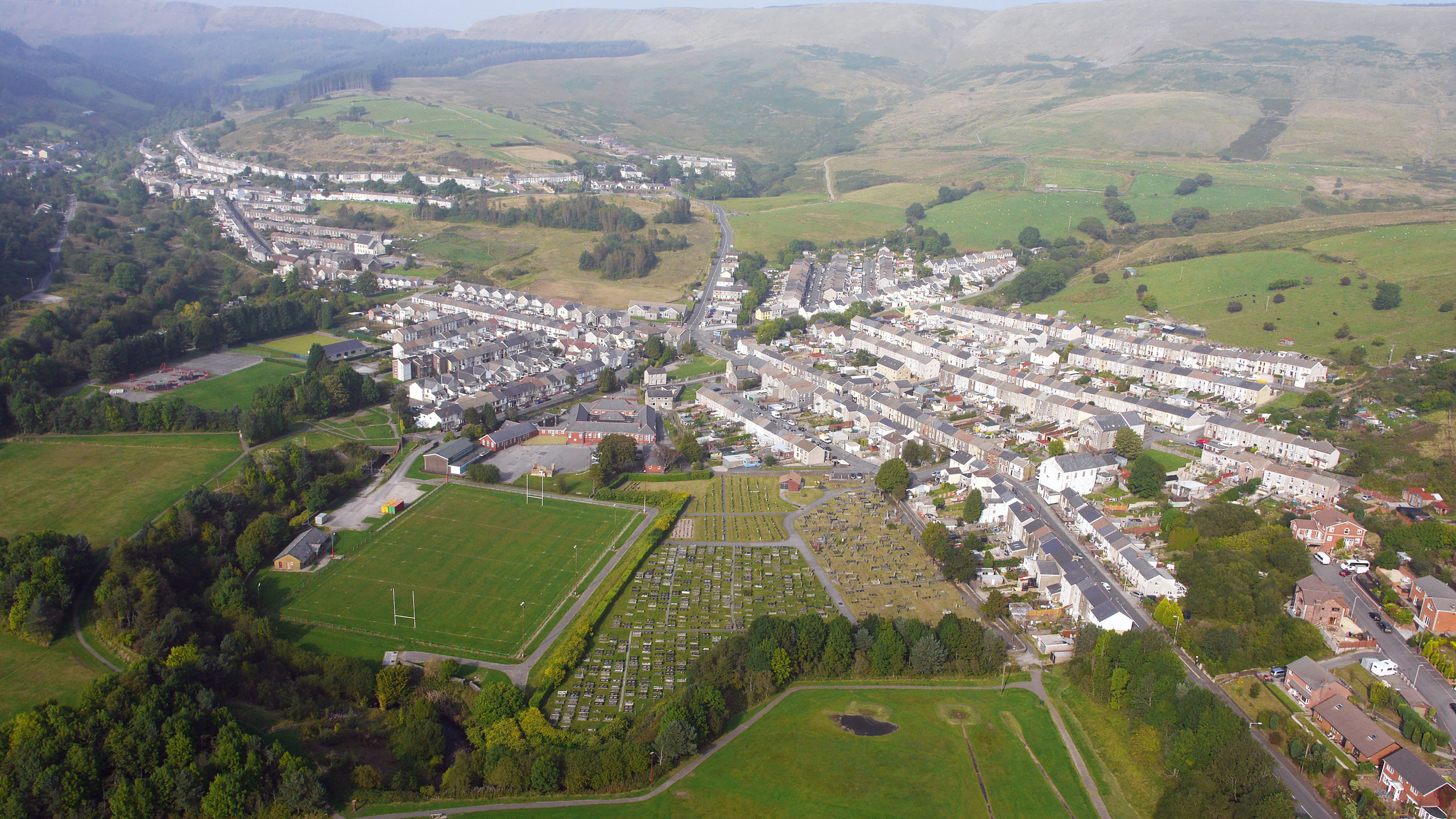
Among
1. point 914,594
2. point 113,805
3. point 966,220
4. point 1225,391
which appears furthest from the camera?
point 966,220

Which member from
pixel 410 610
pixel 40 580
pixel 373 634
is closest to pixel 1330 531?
pixel 410 610

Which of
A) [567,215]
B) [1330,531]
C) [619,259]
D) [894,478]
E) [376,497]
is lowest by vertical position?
[376,497]

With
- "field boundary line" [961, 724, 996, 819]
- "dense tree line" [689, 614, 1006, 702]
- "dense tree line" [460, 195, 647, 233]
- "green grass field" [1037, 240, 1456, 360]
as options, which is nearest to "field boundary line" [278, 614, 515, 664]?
"dense tree line" [689, 614, 1006, 702]

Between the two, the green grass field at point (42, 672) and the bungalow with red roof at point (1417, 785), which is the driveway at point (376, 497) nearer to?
the green grass field at point (42, 672)

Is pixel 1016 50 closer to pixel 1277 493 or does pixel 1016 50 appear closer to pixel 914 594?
pixel 1277 493

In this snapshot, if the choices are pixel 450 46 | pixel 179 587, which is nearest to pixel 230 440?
pixel 179 587

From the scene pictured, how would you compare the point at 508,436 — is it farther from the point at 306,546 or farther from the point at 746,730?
the point at 746,730

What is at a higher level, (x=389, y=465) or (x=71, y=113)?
(x=71, y=113)
